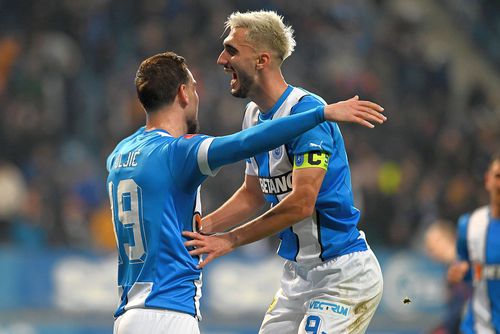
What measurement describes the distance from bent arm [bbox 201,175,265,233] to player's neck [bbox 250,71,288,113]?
0.60 metres

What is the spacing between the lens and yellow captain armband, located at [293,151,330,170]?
5.21m

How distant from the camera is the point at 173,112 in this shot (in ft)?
16.6

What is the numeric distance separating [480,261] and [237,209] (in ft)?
9.21

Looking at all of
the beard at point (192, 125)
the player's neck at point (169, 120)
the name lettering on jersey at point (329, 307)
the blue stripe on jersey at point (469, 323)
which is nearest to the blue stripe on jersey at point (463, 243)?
the blue stripe on jersey at point (469, 323)

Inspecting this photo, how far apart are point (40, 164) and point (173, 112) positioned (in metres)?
7.46

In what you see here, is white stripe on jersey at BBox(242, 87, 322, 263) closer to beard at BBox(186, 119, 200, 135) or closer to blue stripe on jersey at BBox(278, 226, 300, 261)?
blue stripe on jersey at BBox(278, 226, 300, 261)

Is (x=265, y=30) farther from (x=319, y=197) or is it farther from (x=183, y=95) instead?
(x=319, y=197)

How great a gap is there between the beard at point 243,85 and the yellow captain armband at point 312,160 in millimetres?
546

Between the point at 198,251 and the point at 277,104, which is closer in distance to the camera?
the point at 198,251

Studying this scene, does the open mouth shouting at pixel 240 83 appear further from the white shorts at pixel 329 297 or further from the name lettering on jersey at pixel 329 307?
the name lettering on jersey at pixel 329 307

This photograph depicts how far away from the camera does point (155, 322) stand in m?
4.78

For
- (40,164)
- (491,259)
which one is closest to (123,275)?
(491,259)

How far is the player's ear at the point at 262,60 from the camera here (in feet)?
18.2

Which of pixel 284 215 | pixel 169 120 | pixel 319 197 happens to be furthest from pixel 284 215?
pixel 169 120
